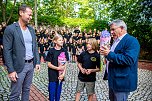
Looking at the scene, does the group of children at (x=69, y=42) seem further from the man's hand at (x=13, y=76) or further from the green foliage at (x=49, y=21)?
the man's hand at (x=13, y=76)

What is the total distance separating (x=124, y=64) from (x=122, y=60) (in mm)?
111

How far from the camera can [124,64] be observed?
15.0 ft

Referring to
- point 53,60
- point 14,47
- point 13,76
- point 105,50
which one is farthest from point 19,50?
point 105,50

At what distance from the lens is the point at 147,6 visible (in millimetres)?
17891

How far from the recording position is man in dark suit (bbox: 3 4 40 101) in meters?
5.09

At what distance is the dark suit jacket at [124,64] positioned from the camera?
14.7 feet

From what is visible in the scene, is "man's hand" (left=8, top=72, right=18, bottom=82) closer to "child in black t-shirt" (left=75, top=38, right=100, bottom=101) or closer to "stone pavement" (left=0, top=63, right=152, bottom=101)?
"child in black t-shirt" (left=75, top=38, right=100, bottom=101)

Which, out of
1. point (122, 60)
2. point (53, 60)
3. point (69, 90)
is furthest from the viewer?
point (69, 90)

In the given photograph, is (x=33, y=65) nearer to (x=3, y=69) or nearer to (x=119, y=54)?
(x=119, y=54)

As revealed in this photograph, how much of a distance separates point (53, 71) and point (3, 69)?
269 inches

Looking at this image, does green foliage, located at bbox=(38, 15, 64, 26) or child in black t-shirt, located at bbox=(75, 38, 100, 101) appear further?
green foliage, located at bbox=(38, 15, 64, 26)

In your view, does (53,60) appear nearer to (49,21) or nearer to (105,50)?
(105,50)

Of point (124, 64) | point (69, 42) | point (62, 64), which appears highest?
point (124, 64)

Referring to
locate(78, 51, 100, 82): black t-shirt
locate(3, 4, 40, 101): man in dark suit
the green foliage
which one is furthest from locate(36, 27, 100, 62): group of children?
locate(3, 4, 40, 101): man in dark suit
